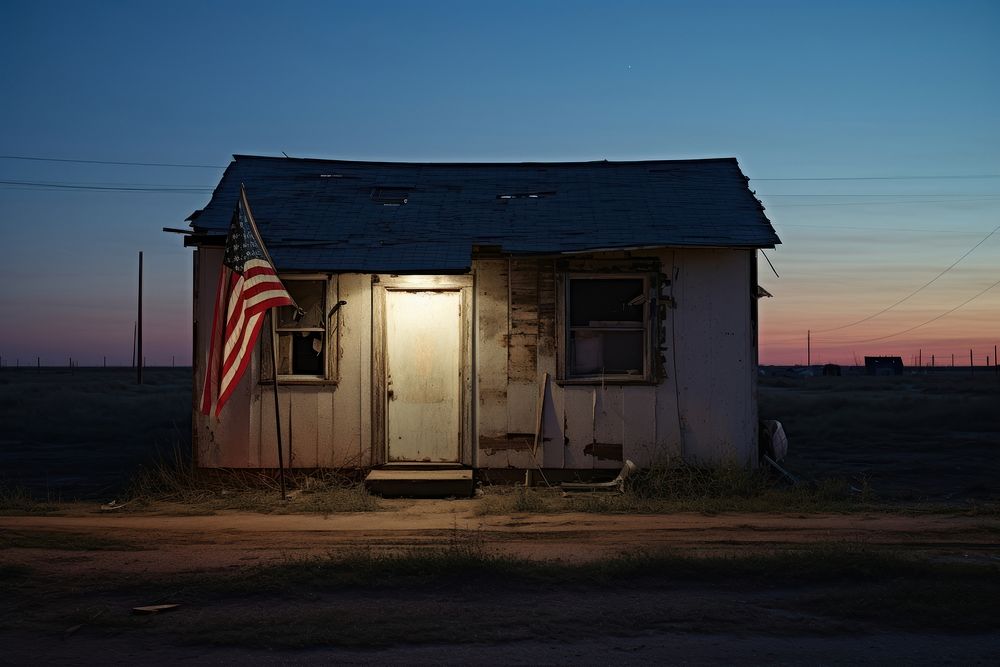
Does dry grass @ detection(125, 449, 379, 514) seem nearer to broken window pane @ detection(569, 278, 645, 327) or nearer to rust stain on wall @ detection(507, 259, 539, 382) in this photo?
rust stain on wall @ detection(507, 259, 539, 382)

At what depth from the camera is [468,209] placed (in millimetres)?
12609

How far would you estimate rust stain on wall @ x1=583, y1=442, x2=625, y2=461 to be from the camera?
11406 mm

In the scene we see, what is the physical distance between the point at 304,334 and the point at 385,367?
1164 millimetres

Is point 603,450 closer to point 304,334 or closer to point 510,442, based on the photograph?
point 510,442

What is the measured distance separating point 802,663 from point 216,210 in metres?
9.57

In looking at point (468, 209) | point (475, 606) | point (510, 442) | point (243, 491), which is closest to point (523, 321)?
point (510, 442)

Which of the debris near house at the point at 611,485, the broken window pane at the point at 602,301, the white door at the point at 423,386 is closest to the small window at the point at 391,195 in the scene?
the white door at the point at 423,386

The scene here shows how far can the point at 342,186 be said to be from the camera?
13430mm

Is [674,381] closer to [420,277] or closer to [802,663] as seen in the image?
[420,277]

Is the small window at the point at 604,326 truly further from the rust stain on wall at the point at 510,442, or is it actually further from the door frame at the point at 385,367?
the door frame at the point at 385,367

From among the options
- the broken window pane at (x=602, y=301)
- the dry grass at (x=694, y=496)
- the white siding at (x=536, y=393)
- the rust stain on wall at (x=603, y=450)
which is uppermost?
the broken window pane at (x=602, y=301)

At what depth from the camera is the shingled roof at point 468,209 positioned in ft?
36.7

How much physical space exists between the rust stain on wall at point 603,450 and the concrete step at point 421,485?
5.17ft

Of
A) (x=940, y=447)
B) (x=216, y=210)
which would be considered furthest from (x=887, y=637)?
(x=940, y=447)
